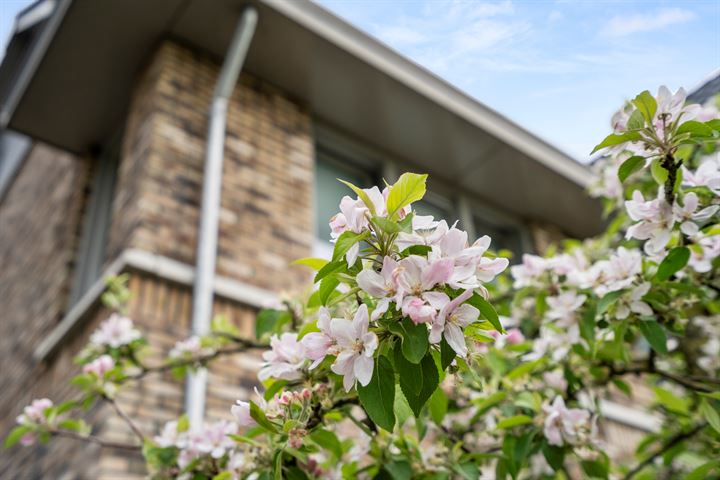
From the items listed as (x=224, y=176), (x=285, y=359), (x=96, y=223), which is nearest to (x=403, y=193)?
(x=285, y=359)

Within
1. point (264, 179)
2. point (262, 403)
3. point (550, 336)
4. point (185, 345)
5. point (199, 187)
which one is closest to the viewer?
point (262, 403)

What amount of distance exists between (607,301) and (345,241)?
772 millimetres

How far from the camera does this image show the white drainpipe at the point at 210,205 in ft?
11.0

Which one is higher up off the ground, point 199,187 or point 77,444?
point 199,187

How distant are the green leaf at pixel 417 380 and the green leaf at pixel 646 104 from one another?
64cm

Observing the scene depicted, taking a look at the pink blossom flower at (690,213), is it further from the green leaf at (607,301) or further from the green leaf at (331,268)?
the green leaf at (331,268)

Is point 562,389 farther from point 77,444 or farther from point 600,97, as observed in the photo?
point 77,444

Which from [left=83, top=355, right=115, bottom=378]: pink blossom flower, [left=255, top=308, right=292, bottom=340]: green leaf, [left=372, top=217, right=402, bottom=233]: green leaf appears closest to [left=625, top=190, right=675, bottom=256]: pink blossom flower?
[left=372, top=217, right=402, bottom=233]: green leaf

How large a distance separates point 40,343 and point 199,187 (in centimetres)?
156

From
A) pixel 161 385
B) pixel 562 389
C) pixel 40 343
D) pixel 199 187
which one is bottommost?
pixel 562 389

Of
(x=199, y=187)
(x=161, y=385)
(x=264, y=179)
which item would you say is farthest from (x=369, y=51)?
(x=161, y=385)

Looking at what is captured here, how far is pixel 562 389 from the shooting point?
81.3 inches

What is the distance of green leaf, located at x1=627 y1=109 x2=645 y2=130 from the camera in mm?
1296

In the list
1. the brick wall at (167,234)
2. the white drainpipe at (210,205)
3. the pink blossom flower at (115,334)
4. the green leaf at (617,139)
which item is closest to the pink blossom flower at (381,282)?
the green leaf at (617,139)
